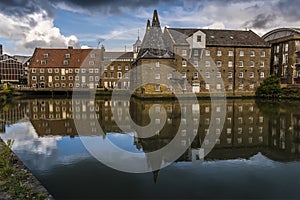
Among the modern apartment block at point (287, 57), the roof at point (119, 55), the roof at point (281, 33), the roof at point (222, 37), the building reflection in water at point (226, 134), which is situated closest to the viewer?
the building reflection in water at point (226, 134)

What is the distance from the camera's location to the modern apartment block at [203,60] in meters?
37.7

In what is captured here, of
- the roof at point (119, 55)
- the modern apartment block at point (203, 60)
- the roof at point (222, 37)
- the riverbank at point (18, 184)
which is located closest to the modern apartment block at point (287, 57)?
the modern apartment block at point (203, 60)

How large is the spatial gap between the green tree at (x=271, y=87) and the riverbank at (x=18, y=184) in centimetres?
3583

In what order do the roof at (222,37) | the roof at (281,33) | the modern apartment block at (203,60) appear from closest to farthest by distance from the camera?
1. the modern apartment block at (203,60)
2. the roof at (222,37)
3. the roof at (281,33)

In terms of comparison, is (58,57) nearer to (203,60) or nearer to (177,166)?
(203,60)

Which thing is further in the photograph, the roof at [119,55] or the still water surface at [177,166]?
the roof at [119,55]

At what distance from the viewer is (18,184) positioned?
254 inches

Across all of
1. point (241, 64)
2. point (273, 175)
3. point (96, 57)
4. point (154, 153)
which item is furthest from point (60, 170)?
point (96, 57)

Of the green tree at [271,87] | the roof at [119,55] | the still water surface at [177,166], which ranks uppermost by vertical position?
the roof at [119,55]

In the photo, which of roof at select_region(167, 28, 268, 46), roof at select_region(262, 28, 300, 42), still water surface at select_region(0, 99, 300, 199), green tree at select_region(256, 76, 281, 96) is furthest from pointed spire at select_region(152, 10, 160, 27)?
still water surface at select_region(0, 99, 300, 199)

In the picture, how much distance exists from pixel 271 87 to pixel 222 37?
394 inches

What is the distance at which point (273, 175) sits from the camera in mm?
8039

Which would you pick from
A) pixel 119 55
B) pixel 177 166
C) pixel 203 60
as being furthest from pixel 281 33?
pixel 177 166

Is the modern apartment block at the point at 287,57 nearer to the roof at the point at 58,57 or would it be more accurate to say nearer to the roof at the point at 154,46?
the roof at the point at 154,46
